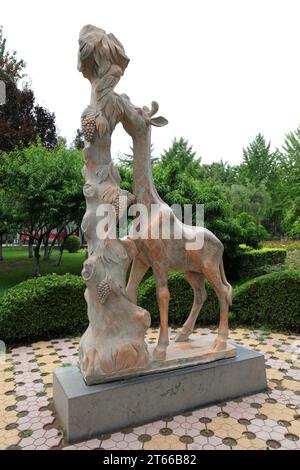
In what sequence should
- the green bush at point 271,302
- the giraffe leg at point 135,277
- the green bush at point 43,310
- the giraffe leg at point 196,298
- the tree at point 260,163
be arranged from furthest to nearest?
the tree at point 260,163, the green bush at point 271,302, the green bush at point 43,310, the giraffe leg at point 196,298, the giraffe leg at point 135,277

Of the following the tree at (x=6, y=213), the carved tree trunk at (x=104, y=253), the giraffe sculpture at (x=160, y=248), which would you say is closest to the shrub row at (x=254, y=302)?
the giraffe sculpture at (x=160, y=248)

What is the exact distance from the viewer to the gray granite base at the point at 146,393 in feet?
8.61

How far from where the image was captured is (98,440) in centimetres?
261

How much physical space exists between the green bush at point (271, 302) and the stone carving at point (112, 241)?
9.32 feet

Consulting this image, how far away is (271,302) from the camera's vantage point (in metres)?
5.61

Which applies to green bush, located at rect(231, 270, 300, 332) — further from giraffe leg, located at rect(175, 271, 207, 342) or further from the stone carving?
the stone carving

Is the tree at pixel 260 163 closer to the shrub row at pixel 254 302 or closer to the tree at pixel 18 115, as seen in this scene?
the tree at pixel 18 115

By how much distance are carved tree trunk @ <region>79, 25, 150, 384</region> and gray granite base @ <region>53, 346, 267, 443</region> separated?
149 mm

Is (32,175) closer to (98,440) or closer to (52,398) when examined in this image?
(52,398)

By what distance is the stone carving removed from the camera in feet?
9.23

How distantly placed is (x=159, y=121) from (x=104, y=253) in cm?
144

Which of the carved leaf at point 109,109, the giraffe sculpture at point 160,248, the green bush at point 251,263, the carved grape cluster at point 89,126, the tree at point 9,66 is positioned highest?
the tree at point 9,66

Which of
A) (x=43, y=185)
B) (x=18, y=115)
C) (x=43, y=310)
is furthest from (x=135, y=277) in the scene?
(x=18, y=115)
